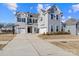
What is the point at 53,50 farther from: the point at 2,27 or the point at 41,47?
the point at 2,27

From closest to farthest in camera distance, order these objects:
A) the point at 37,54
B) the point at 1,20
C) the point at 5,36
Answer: the point at 37,54
the point at 1,20
the point at 5,36

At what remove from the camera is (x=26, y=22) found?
1195cm

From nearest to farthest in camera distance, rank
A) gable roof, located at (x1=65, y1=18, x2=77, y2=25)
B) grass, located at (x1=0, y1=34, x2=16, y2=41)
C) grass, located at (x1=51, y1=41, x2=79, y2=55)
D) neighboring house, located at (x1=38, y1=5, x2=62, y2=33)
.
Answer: grass, located at (x1=51, y1=41, x2=79, y2=55)
gable roof, located at (x1=65, y1=18, x2=77, y2=25)
neighboring house, located at (x1=38, y1=5, x2=62, y2=33)
grass, located at (x1=0, y1=34, x2=16, y2=41)

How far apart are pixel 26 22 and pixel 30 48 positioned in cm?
114

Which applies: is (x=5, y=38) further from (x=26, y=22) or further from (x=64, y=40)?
(x=64, y=40)

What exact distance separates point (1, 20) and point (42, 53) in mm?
2096

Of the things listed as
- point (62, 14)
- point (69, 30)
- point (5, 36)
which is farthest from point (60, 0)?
point (5, 36)

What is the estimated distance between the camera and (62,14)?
11.7m

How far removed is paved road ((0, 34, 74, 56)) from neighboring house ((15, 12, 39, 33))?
0.29m

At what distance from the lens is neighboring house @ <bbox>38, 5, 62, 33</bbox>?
12.0m

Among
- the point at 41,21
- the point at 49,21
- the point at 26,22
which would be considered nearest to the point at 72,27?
the point at 49,21

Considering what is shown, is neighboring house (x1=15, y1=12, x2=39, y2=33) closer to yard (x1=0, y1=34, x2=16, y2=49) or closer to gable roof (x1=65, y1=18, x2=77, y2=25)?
yard (x1=0, y1=34, x2=16, y2=49)

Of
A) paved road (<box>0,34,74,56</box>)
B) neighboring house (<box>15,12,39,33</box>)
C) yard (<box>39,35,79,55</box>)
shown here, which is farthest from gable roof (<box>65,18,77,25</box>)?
neighboring house (<box>15,12,39,33</box>)

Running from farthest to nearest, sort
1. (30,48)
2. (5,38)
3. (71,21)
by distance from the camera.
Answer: (5,38) < (71,21) < (30,48)
